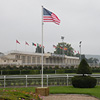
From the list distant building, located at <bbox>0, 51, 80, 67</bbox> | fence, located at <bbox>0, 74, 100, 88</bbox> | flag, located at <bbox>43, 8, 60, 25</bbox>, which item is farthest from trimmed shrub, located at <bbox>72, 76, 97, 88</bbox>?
distant building, located at <bbox>0, 51, 80, 67</bbox>

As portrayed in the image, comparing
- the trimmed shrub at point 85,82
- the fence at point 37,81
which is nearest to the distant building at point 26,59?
the fence at point 37,81

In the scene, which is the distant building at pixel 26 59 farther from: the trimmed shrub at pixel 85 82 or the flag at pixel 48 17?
the flag at pixel 48 17

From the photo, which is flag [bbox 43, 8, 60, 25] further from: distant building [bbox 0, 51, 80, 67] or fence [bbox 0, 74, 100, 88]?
distant building [bbox 0, 51, 80, 67]

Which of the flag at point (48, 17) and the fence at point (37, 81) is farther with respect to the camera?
the fence at point (37, 81)

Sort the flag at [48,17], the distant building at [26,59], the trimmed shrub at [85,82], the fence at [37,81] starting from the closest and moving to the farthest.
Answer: the flag at [48,17] < the trimmed shrub at [85,82] < the fence at [37,81] < the distant building at [26,59]

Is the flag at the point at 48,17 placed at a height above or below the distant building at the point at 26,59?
above

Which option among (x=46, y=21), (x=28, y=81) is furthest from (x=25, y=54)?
(x=46, y=21)

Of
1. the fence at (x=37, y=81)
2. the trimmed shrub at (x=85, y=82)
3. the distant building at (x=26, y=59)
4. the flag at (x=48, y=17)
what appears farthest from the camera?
the distant building at (x=26, y=59)

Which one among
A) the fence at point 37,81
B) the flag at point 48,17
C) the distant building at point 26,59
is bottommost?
the fence at point 37,81

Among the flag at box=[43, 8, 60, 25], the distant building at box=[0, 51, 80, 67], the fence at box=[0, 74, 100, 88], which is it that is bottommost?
the fence at box=[0, 74, 100, 88]

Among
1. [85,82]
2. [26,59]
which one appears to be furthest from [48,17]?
[26,59]

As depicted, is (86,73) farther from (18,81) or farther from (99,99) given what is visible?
(18,81)

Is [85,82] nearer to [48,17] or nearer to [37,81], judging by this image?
[37,81]

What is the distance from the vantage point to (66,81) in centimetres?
1642
